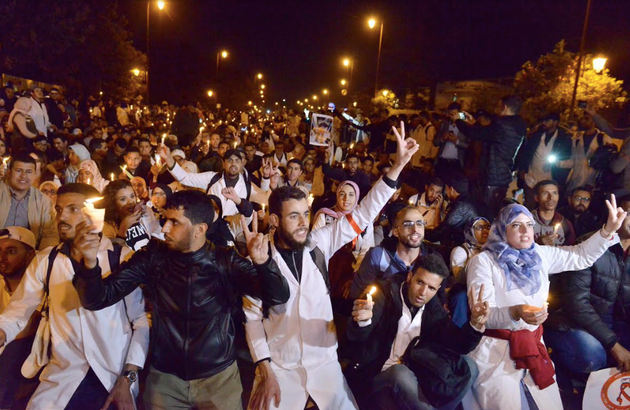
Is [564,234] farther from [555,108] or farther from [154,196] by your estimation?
[555,108]

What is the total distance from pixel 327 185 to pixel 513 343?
20.1 feet

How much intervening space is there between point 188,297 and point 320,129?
582 centimetres

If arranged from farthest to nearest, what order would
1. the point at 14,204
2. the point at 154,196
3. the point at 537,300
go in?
1. the point at 154,196
2. the point at 14,204
3. the point at 537,300

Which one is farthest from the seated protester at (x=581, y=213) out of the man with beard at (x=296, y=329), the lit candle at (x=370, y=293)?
the man with beard at (x=296, y=329)

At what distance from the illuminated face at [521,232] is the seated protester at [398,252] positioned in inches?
31.1

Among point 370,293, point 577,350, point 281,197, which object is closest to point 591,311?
point 577,350

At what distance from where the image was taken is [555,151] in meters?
7.59

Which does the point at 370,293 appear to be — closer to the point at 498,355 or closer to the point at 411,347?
the point at 411,347

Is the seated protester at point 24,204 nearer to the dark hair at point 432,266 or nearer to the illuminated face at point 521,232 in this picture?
the dark hair at point 432,266

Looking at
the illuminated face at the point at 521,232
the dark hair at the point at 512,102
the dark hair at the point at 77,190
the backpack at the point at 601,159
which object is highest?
the dark hair at the point at 512,102

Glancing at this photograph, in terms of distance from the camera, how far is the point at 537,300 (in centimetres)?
367

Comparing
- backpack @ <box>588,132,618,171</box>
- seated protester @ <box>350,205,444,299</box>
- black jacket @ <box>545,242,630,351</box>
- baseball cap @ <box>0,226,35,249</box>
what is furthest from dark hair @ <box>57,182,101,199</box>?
backpack @ <box>588,132,618,171</box>

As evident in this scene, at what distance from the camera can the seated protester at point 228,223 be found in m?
5.06

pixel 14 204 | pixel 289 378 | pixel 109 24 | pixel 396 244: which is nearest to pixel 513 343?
pixel 396 244
